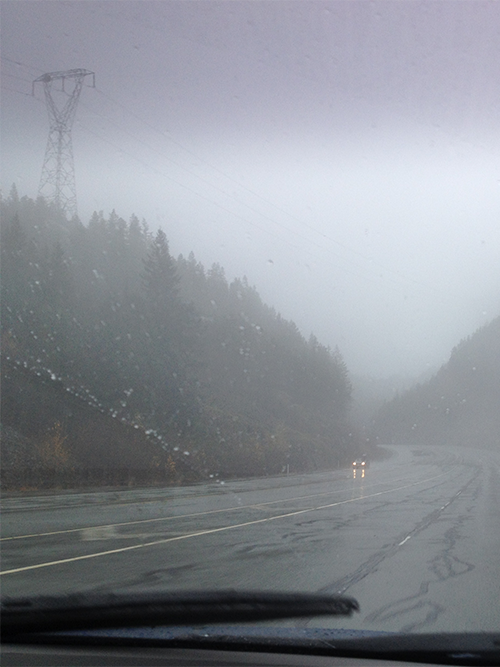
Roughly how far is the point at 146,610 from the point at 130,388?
3536cm

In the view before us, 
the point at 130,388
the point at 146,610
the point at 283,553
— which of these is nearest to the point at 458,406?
the point at 130,388

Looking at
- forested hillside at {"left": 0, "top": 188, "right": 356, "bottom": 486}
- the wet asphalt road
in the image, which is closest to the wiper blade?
the wet asphalt road

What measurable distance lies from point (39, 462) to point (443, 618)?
25.3 m

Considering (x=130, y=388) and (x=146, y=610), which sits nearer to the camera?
(x=146, y=610)

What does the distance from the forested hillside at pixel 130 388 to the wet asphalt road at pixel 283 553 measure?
12029mm

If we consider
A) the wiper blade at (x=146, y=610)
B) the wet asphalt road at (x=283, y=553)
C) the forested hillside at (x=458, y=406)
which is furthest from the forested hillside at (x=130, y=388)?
the forested hillside at (x=458, y=406)

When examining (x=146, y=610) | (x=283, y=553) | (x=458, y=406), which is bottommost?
(x=283, y=553)

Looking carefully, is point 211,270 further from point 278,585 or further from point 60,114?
point 278,585

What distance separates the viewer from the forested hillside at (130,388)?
33.7 metres

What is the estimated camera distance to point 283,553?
11.2 m

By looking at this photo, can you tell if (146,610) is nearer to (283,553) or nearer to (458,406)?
(283,553)

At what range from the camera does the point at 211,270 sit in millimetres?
130125

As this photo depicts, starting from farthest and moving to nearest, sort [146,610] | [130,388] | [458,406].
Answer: [458,406]
[130,388]
[146,610]

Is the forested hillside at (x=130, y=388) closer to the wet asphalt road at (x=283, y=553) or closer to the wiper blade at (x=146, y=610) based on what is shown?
the wet asphalt road at (x=283, y=553)
